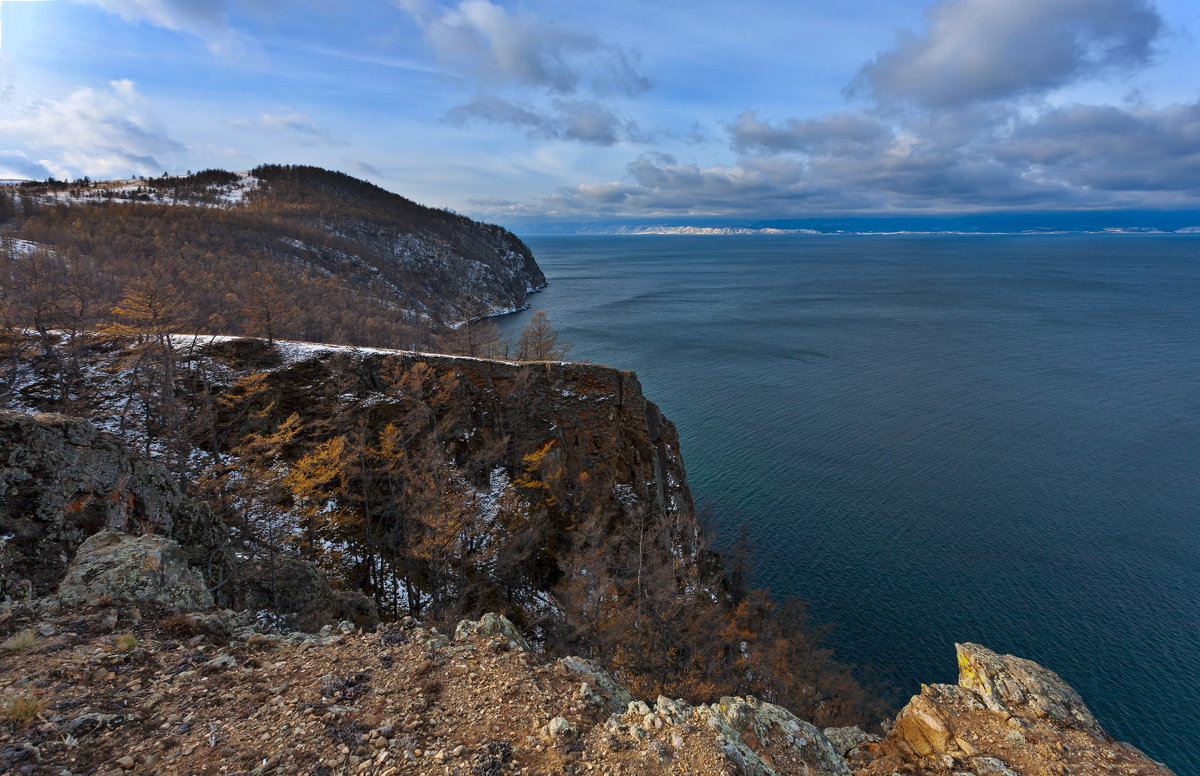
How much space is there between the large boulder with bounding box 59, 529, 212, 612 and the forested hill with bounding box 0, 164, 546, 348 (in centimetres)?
1669

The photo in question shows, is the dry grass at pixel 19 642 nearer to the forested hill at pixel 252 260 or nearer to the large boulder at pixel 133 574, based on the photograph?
the large boulder at pixel 133 574

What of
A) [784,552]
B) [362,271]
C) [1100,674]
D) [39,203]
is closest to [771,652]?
[784,552]

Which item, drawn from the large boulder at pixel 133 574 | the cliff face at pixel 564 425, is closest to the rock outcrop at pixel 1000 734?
the large boulder at pixel 133 574

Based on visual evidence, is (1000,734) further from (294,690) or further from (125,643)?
(125,643)

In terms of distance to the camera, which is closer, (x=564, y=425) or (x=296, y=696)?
(x=296, y=696)

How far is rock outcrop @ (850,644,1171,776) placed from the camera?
1164 centimetres

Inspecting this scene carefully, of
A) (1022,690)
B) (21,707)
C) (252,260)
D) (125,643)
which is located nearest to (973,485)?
(1022,690)

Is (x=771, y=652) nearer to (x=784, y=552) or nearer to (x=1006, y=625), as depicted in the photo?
(x=784, y=552)

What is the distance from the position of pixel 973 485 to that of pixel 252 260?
383 ft

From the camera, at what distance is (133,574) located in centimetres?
1097

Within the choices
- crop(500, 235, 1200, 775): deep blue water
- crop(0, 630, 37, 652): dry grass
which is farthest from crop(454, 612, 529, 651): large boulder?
crop(500, 235, 1200, 775): deep blue water

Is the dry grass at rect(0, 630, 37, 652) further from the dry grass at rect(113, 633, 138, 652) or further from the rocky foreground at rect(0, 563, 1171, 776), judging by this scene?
the dry grass at rect(113, 633, 138, 652)

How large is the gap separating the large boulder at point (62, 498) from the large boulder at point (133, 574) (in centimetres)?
73

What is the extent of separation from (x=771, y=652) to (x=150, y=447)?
3341cm
